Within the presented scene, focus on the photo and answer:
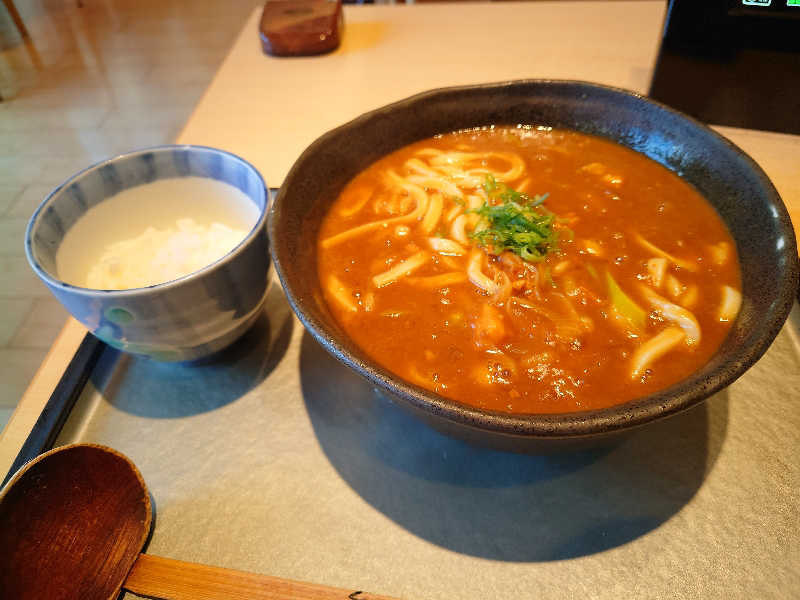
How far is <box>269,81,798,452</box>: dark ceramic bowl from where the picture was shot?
102 centimetres

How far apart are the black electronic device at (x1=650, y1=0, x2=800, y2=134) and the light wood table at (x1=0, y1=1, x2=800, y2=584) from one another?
10 centimetres

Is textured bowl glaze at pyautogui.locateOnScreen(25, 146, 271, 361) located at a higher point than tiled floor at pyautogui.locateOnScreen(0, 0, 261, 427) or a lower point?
higher

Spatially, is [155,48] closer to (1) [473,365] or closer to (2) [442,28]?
(2) [442,28]

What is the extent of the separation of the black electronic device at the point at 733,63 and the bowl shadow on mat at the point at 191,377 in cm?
186

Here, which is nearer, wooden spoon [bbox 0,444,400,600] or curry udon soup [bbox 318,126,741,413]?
wooden spoon [bbox 0,444,400,600]

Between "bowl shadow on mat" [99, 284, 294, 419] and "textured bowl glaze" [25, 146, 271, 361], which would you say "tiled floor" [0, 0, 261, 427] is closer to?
"bowl shadow on mat" [99, 284, 294, 419]

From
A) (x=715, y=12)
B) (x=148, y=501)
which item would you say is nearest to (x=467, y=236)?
(x=148, y=501)

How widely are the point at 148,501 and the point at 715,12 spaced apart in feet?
8.07

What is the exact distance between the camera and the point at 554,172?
73.5 inches

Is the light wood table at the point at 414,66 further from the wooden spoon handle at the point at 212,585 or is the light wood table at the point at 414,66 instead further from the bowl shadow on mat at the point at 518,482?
the wooden spoon handle at the point at 212,585

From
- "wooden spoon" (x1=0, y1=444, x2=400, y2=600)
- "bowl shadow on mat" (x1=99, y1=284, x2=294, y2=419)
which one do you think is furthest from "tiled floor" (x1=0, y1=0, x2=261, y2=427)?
"wooden spoon" (x1=0, y1=444, x2=400, y2=600)

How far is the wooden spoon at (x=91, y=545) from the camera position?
1163 mm

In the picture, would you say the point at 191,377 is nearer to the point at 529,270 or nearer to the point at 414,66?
the point at 529,270

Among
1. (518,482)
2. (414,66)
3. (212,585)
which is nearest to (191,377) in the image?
(212,585)
